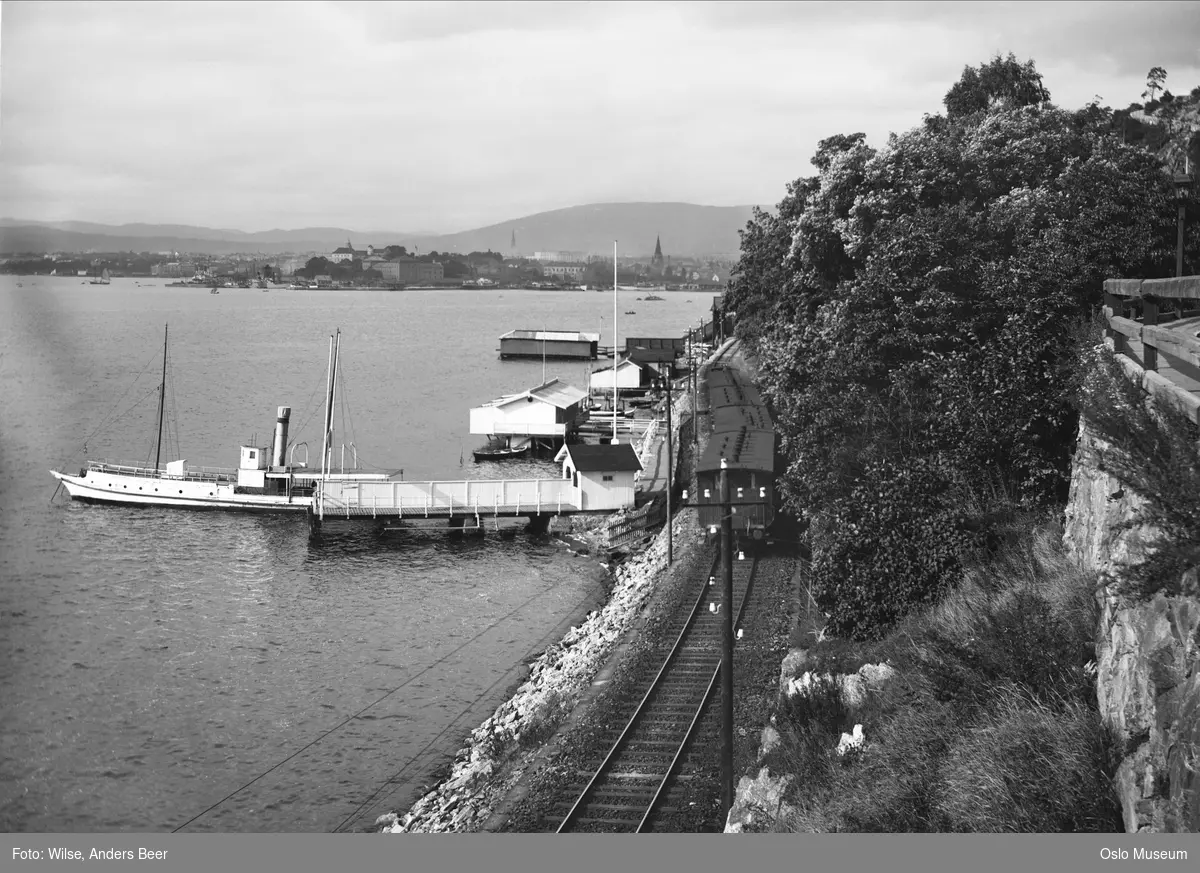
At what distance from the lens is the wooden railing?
7523 mm

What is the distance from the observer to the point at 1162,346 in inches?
337

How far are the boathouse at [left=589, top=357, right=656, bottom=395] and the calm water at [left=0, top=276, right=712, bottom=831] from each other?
9982 mm

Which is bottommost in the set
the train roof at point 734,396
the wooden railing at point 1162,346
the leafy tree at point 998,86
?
the train roof at point 734,396

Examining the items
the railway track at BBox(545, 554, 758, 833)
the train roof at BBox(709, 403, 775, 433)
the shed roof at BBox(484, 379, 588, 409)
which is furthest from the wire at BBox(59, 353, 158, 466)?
the railway track at BBox(545, 554, 758, 833)

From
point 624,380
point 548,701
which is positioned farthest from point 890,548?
→ point 624,380

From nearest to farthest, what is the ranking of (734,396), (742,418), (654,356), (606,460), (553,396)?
(742,418)
(606,460)
(734,396)
(553,396)
(654,356)

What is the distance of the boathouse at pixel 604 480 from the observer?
33.3 m

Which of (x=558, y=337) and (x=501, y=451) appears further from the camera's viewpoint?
(x=558, y=337)

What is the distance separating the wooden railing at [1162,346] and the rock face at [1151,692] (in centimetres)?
84

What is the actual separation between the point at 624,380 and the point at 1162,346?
50.9 meters

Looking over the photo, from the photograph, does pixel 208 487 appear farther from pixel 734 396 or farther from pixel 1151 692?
pixel 1151 692

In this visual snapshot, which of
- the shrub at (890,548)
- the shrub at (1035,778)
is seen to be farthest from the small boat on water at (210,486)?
the shrub at (1035,778)

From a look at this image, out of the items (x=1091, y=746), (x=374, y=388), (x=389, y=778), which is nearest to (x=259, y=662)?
(x=389, y=778)

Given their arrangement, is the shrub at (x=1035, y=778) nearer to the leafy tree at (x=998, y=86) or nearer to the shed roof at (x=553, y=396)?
the leafy tree at (x=998, y=86)
